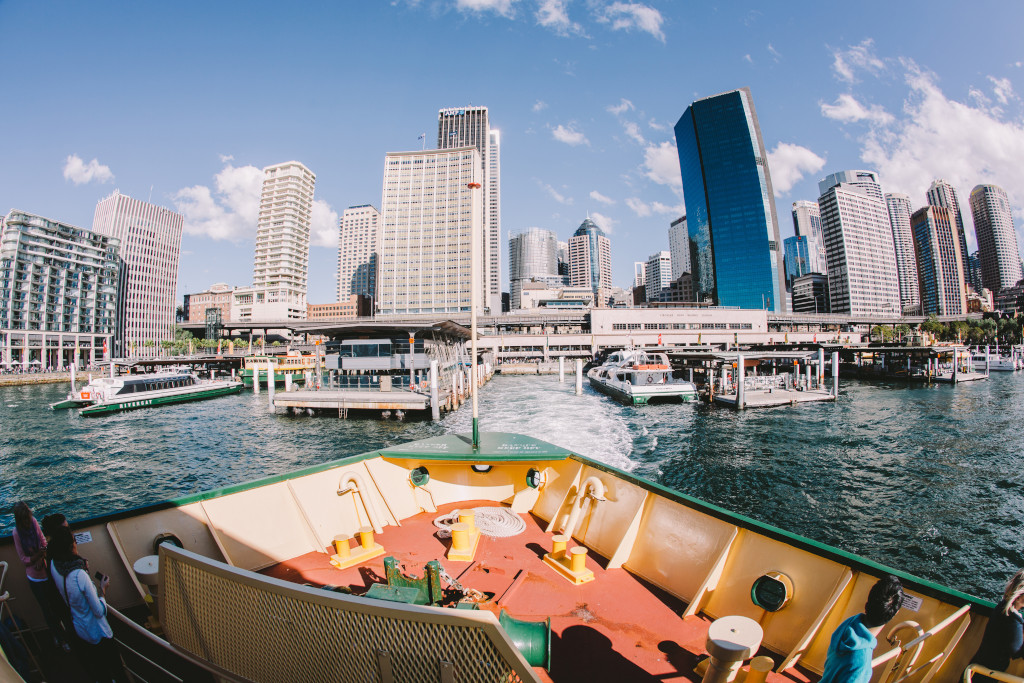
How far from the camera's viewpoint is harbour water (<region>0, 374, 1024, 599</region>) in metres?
13.1

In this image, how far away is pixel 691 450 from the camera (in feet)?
74.7

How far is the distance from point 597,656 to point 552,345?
102 metres

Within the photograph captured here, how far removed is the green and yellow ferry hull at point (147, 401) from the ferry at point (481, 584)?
43.8m

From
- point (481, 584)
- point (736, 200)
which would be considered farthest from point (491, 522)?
point (736, 200)

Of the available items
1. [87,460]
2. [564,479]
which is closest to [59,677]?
[564,479]

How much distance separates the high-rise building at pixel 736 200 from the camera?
147 m

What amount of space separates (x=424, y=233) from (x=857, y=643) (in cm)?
16224

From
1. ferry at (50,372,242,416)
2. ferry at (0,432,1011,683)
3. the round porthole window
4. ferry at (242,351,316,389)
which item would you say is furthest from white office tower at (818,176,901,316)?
the round porthole window

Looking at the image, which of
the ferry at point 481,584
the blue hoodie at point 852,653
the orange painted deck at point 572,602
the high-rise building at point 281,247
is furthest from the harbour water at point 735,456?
the high-rise building at point 281,247

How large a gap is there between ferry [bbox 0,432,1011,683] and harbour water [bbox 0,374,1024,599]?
899cm

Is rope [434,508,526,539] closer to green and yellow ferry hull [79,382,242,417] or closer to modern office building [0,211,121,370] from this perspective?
green and yellow ferry hull [79,382,242,417]

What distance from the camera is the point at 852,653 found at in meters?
3.07

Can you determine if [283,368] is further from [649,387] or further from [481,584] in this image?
[481,584]

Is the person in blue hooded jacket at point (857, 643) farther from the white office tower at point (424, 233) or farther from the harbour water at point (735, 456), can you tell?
the white office tower at point (424, 233)
